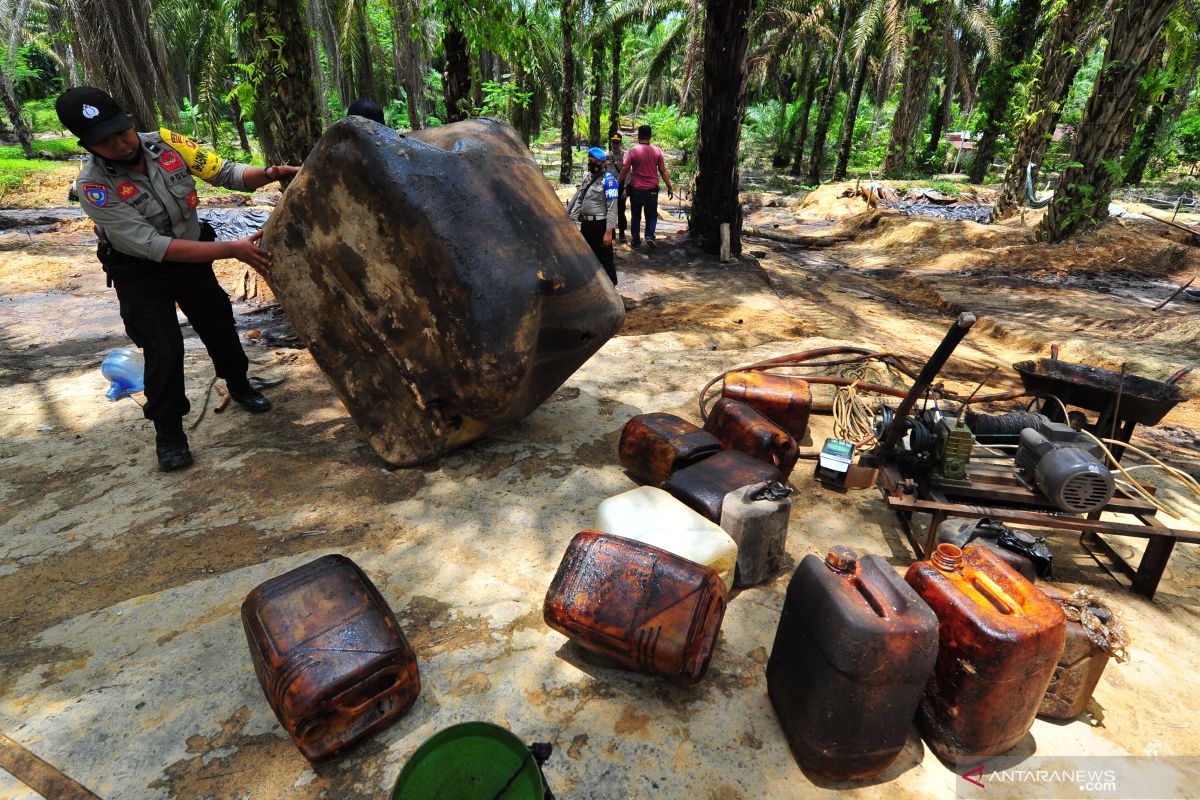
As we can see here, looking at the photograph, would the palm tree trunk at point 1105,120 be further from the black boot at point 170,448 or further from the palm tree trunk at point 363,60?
the palm tree trunk at point 363,60

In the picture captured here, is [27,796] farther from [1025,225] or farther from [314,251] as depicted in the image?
[1025,225]

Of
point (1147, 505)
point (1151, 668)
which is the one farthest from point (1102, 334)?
point (1151, 668)

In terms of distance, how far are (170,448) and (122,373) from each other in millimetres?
1277

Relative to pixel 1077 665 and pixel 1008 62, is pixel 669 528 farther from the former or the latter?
pixel 1008 62

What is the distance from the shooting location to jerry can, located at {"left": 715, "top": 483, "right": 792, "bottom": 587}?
2.54 meters

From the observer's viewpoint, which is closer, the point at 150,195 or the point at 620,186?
the point at 150,195

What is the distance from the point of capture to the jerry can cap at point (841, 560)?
189 cm

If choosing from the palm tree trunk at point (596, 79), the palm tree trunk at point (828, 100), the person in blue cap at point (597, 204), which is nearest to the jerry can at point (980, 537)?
the person in blue cap at point (597, 204)

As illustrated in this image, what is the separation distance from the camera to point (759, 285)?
27.9ft

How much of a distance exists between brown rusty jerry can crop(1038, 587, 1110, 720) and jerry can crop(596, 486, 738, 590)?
1.13m

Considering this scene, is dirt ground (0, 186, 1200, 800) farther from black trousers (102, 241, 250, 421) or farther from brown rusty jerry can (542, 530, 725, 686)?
black trousers (102, 241, 250, 421)

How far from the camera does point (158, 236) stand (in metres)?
3.24

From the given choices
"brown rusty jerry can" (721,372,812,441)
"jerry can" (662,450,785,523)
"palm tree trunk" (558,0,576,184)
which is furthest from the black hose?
"palm tree trunk" (558,0,576,184)

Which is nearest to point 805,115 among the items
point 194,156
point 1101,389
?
point 1101,389
